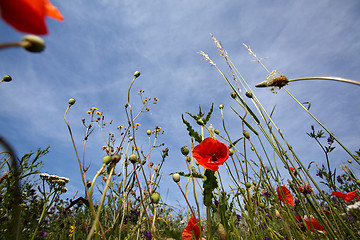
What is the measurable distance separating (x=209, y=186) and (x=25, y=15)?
1060mm

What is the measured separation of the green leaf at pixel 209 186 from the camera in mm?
1089

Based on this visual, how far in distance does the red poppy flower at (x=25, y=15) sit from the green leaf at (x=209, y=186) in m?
1.03

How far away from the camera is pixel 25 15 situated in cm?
27

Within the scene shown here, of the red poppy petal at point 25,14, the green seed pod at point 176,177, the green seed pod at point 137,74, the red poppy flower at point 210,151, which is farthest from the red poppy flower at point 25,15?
the green seed pod at point 137,74

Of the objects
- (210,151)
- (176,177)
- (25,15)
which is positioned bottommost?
(25,15)

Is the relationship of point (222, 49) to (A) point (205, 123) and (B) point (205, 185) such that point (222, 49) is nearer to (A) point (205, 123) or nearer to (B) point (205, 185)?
(A) point (205, 123)

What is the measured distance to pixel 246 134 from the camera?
4.33 ft

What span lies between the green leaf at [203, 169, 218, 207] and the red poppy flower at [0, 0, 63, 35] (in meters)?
1.03

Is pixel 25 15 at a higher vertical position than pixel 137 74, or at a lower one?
lower

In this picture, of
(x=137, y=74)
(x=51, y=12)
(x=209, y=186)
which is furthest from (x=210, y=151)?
(x=51, y=12)

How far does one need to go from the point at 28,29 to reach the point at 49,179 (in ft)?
7.53

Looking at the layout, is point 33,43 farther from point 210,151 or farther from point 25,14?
point 210,151

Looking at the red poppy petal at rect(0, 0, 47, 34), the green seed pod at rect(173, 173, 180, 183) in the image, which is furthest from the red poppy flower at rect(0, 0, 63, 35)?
the green seed pod at rect(173, 173, 180, 183)

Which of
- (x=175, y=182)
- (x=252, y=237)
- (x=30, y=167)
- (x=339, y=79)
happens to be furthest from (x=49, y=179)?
(x=339, y=79)
